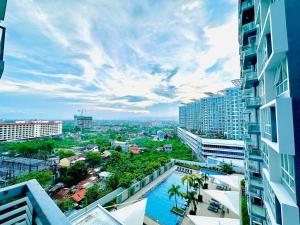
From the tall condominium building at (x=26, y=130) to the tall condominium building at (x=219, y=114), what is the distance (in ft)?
188

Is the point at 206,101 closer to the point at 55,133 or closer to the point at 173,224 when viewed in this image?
the point at 173,224

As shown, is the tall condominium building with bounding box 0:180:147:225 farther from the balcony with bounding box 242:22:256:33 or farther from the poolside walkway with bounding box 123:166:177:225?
the poolside walkway with bounding box 123:166:177:225

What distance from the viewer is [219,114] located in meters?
46.9

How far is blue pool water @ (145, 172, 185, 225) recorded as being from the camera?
468 inches

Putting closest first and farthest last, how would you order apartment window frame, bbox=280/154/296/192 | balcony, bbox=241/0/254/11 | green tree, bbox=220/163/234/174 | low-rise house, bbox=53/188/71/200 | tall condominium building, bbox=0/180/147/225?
tall condominium building, bbox=0/180/147/225 < apartment window frame, bbox=280/154/296/192 < balcony, bbox=241/0/254/11 < low-rise house, bbox=53/188/71/200 < green tree, bbox=220/163/234/174

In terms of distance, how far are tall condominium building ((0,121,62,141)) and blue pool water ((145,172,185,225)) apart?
56620 millimetres

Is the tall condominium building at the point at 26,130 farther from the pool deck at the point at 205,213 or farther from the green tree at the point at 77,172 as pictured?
the pool deck at the point at 205,213

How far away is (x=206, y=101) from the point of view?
51.7 m

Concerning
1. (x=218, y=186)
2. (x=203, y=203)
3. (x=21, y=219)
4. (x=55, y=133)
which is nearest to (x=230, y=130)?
(x=218, y=186)

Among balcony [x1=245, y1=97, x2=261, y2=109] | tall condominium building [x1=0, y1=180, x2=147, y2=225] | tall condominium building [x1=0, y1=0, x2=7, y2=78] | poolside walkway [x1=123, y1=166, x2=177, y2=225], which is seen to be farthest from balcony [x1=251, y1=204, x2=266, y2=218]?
tall condominium building [x1=0, y1=0, x2=7, y2=78]

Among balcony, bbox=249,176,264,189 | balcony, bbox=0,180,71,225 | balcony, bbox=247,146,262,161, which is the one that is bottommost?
balcony, bbox=249,176,264,189

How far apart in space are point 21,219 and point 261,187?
911cm

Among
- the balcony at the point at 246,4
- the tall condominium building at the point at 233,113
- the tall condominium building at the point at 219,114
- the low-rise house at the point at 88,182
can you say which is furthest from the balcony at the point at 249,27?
the tall condominium building at the point at 233,113

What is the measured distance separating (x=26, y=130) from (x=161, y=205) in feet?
207
